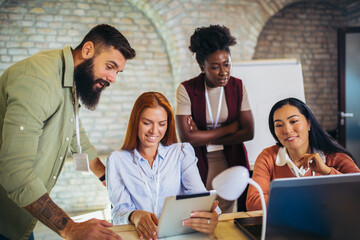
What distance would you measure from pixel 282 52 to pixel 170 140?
3952mm

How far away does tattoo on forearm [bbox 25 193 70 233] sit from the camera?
4.04ft

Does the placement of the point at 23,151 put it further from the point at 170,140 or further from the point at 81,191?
the point at 81,191

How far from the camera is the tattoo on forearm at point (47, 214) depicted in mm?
1232

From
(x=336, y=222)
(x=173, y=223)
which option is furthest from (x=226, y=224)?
(x=336, y=222)

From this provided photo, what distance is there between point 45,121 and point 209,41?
120 cm

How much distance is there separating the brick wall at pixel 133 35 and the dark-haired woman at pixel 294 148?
2432 millimetres

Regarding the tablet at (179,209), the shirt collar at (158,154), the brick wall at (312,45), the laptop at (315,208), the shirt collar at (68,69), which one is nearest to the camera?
the laptop at (315,208)

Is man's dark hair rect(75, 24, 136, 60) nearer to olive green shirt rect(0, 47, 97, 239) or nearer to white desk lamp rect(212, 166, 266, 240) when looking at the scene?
olive green shirt rect(0, 47, 97, 239)

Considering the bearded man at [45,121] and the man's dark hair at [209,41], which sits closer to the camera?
the bearded man at [45,121]

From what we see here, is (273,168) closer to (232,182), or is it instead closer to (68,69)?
(232,182)

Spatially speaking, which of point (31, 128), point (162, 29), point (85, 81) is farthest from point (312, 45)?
point (31, 128)

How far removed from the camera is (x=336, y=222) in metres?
0.99

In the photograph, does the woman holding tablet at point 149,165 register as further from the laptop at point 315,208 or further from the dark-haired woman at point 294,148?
the laptop at point 315,208

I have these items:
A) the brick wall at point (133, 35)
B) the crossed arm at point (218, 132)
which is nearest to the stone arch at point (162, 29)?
the brick wall at point (133, 35)
